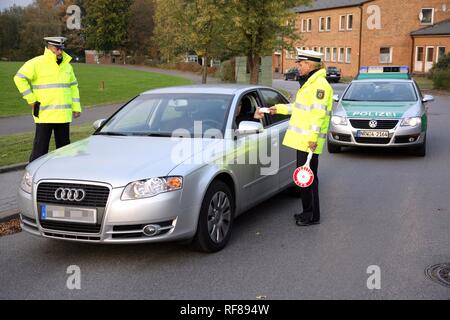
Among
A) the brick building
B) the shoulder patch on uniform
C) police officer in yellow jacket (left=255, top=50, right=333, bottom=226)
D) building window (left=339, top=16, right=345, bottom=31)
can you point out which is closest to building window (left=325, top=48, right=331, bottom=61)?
building window (left=339, top=16, right=345, bottom=31)

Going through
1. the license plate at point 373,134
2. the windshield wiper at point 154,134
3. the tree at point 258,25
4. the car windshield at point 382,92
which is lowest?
the license plate at point 373,134

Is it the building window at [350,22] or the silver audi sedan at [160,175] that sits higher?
the building window at [350,22]

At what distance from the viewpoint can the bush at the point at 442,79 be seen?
35.8m

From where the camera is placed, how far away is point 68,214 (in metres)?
4.93

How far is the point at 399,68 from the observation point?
17.7 meters

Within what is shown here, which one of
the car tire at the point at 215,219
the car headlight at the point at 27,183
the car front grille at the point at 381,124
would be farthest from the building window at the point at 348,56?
the car headlight at the point at 27,183

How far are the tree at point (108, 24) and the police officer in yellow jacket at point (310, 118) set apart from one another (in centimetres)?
8127

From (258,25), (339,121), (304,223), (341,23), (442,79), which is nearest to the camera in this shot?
(304,223)

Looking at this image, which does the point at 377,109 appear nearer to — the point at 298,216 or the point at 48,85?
the point at 298,216

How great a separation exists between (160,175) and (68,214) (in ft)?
2.85

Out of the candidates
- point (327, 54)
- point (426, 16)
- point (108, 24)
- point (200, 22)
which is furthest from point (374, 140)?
point (108, 24)

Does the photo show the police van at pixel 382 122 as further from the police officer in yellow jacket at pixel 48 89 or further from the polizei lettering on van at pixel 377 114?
the police officer in yellow jacket at pixel 48 89

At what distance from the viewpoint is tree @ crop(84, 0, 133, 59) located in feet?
275

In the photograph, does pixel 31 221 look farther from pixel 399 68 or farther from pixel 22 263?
pixel 399 68
